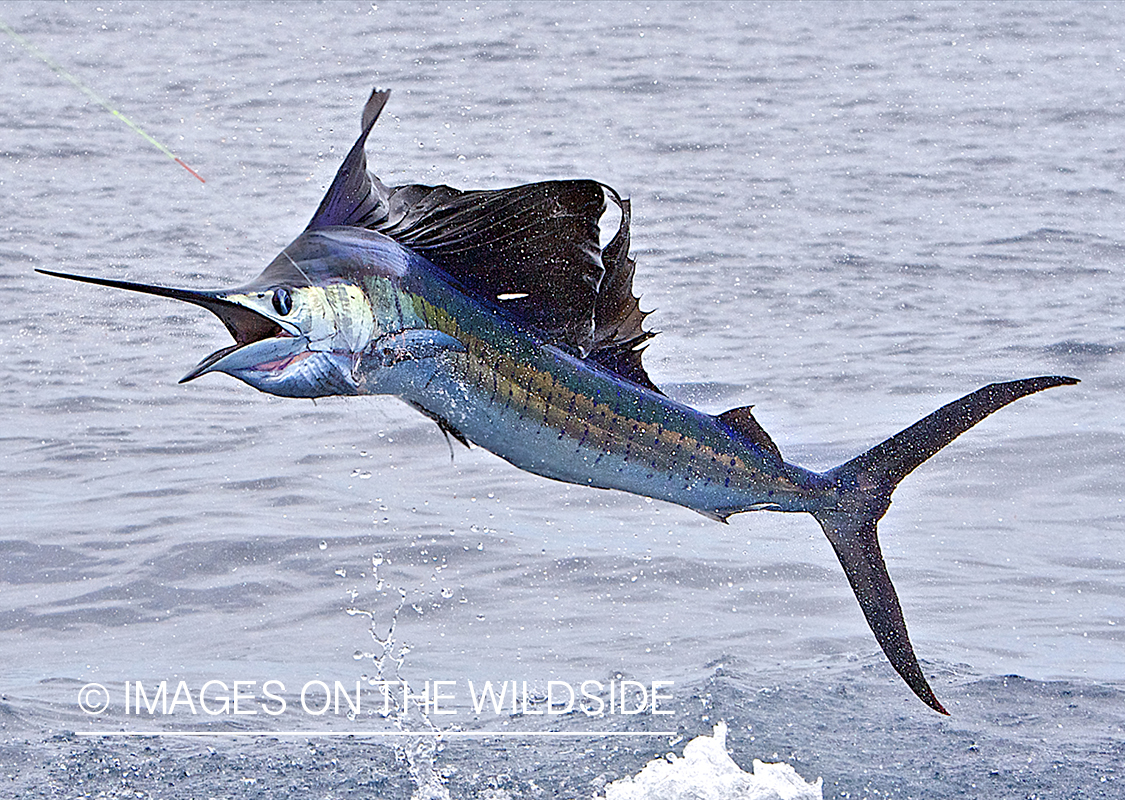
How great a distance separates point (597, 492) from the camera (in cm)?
704

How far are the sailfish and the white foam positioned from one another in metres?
1.49

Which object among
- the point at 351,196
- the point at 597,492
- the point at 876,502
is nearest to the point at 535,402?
the point at 351,196

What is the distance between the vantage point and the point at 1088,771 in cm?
429

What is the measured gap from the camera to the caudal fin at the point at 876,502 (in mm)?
2707

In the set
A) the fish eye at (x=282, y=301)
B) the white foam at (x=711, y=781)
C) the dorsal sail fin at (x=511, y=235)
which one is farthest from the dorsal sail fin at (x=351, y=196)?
the white foam at (x=711, y=781)

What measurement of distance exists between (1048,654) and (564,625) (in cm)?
174

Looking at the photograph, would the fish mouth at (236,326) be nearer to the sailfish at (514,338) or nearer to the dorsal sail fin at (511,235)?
the sailfish at (514,338)

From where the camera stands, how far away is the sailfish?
2.13 meters

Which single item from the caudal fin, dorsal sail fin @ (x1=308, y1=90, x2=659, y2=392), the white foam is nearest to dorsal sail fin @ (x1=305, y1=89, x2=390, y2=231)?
dorsal sail fin @ (x1=308, y1=90, x2=659, y2=392)

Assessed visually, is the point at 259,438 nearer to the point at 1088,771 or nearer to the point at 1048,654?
the point at 1048,654

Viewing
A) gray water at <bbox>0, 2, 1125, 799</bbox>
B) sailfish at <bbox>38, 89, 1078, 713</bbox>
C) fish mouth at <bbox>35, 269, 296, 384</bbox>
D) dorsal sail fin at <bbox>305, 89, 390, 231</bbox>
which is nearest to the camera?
fish mouth at <bbox>35, 269, 296, 384</bbox>

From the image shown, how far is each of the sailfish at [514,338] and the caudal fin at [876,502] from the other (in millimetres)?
54

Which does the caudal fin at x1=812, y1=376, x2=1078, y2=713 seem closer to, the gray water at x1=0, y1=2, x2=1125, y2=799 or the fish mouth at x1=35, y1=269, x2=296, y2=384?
the fish mouth at x1=35, y1=269, x2=296, y2=384

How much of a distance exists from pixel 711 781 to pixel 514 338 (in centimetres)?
209
